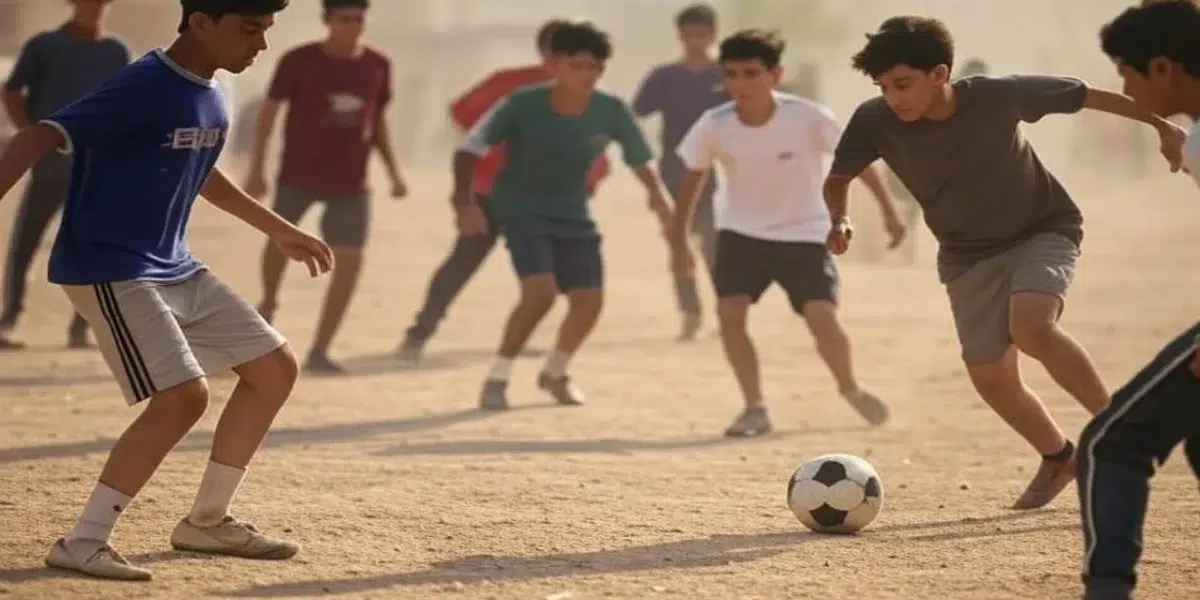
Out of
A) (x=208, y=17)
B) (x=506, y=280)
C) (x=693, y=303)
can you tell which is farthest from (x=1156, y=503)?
(x=506, y=280)

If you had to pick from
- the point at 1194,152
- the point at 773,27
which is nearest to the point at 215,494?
the point at 1194,152

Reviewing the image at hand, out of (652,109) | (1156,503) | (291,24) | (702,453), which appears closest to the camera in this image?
(1156,503)

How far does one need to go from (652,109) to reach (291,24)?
6304 cm

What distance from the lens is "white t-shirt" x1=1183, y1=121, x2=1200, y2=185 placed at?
5270 millimetres

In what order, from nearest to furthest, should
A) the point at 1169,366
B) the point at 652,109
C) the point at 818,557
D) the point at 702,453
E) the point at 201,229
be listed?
the point at 1169,366 → the point at 818,557 → the point at 702,453 → the point at 652,109 → the point at 201,229

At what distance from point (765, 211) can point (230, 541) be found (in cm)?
470

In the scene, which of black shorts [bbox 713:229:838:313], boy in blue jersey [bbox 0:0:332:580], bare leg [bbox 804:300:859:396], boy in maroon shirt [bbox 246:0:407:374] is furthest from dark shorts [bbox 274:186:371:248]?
boy in blue jersey [bbox 0:0:332:580]

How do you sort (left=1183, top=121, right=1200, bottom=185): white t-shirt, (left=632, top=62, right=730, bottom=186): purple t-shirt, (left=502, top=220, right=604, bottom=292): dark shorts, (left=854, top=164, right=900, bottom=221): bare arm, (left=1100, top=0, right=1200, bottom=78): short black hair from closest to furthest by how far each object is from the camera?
(left=1183, top=121, right=1200, bottom=185): white t-shirt → (left=1100, top=0, right=1200, bottom=78): short black hair → (left=854, top=164, right=900, bottom=221): bare arm → (left=502, top=220, right=604, bottom=292): dark shorts → (left=632, top=62, right=730, bottom=186): purple t-shirt

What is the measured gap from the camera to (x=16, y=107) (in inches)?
499

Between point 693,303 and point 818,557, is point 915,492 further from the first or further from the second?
point 693,303

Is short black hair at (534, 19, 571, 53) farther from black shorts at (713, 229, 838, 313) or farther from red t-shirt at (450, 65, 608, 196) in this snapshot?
black shorts at (713, 229, 838, 313)

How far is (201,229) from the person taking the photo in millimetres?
25781

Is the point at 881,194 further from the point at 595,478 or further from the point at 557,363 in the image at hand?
the point at 595,478

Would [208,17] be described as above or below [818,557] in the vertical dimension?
above
